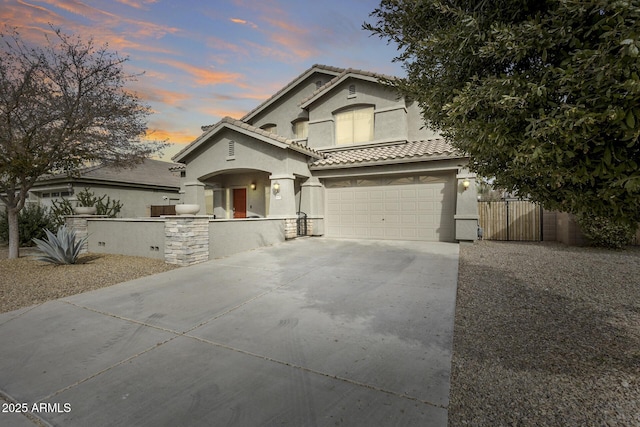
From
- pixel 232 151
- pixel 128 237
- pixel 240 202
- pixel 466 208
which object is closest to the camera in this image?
pixel 128 237

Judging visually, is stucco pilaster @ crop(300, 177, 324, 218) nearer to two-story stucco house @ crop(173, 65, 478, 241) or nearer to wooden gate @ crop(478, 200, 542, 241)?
two-story stucco house @ crop(173, 65, 478, 241)

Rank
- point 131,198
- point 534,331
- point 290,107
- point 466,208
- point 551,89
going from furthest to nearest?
point 131,198 < point 290,107 < point 466,208 < point 534,331 < point 551,89

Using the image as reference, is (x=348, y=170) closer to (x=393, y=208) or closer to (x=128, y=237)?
(x=393, y=208)

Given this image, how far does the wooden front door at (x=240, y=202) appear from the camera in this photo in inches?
604

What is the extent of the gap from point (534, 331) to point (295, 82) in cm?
1610

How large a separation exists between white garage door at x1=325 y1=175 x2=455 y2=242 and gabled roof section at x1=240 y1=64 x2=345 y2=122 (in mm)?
6827

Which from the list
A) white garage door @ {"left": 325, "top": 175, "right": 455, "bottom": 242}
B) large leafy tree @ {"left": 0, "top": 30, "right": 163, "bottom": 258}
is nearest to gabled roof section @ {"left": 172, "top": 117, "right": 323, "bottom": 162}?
white garage door @ {"left": 325, "top": 175, "right": 455, "bottom": 242}

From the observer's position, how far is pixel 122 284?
248 inches

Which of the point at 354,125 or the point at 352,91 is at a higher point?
the point at 352,91

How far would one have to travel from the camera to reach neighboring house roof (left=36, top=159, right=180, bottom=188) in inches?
599

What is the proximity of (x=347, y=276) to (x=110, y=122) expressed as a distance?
959 cm

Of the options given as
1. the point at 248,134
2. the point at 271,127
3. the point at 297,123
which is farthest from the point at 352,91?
the point at 271,127

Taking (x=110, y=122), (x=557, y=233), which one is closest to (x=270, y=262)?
(x=110, y=122)

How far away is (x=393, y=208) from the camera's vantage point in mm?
11953
